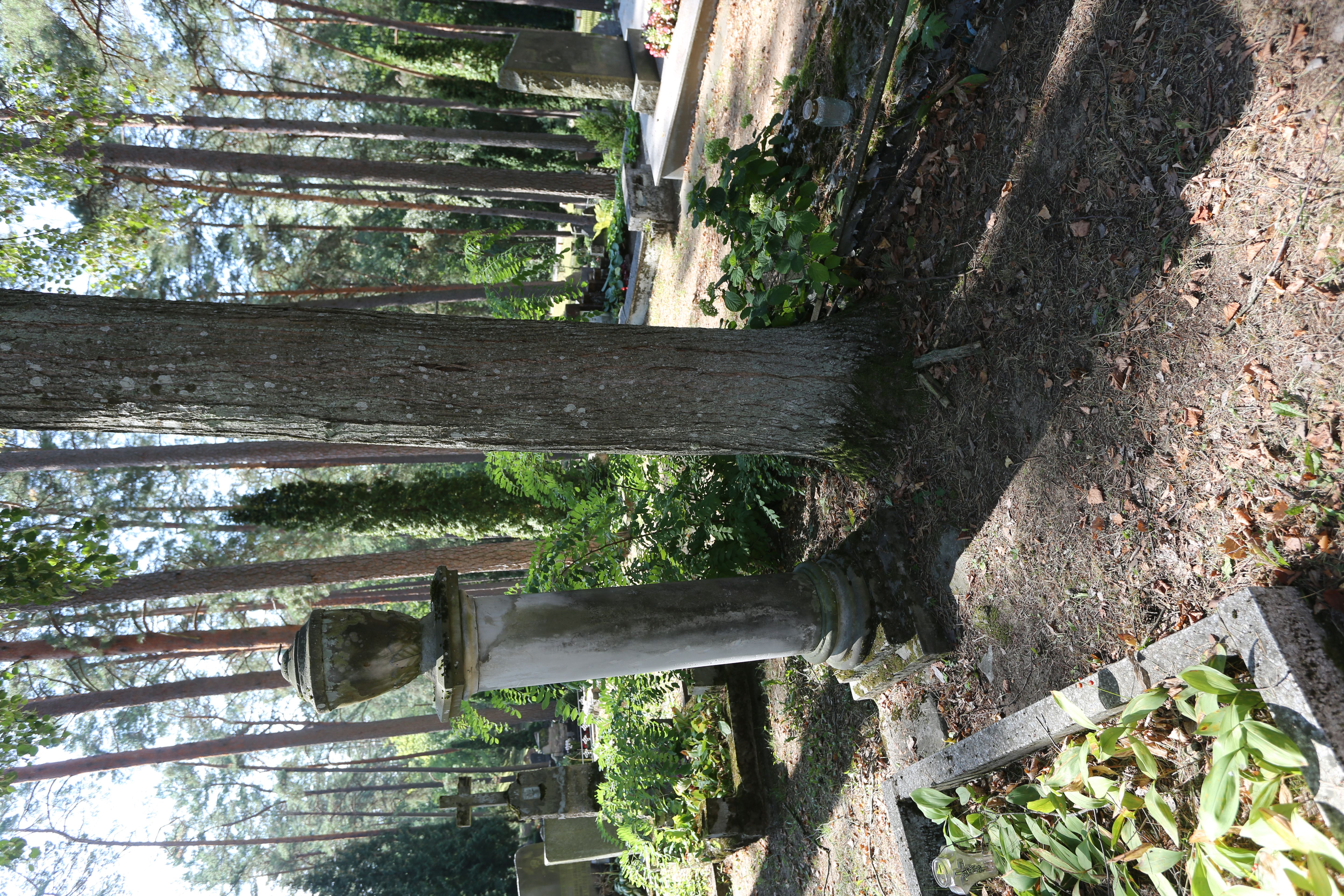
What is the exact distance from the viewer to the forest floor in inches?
92.4

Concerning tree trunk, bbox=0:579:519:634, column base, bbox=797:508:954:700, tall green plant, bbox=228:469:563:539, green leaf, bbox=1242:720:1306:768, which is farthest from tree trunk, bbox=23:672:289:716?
green leaf, bbox=1242:720:1306:768

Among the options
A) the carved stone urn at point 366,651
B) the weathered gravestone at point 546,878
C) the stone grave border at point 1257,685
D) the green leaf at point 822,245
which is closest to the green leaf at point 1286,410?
the stone grave border at point 1257,685

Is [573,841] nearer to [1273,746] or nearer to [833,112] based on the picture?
[833,112]

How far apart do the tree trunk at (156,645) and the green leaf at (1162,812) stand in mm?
9275

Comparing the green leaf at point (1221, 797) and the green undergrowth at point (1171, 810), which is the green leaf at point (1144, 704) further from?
the green leaf at point (1221, 797)

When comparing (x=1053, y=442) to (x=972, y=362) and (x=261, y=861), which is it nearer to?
(x=972, y=362)

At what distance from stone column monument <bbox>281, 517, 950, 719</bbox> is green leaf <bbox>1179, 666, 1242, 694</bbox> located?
159 cm

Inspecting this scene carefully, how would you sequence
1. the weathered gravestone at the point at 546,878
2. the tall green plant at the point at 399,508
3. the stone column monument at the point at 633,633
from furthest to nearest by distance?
the tall green plant at the point at 399,508 < the weathered gravestone at the point at 546,878 < the stone column monument at the point at 633,633

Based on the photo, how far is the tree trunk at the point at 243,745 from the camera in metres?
11.5

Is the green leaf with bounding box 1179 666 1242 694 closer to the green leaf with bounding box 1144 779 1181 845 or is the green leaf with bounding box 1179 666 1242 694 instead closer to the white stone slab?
the green leaf with bounding box 1144 779 1181 845

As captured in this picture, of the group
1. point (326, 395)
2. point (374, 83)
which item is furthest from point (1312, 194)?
point (374, 83)

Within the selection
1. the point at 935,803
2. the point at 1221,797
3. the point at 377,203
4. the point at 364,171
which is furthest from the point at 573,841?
the point at 377,203

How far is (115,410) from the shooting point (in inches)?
118

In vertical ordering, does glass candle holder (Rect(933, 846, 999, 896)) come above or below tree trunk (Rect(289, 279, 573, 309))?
below
